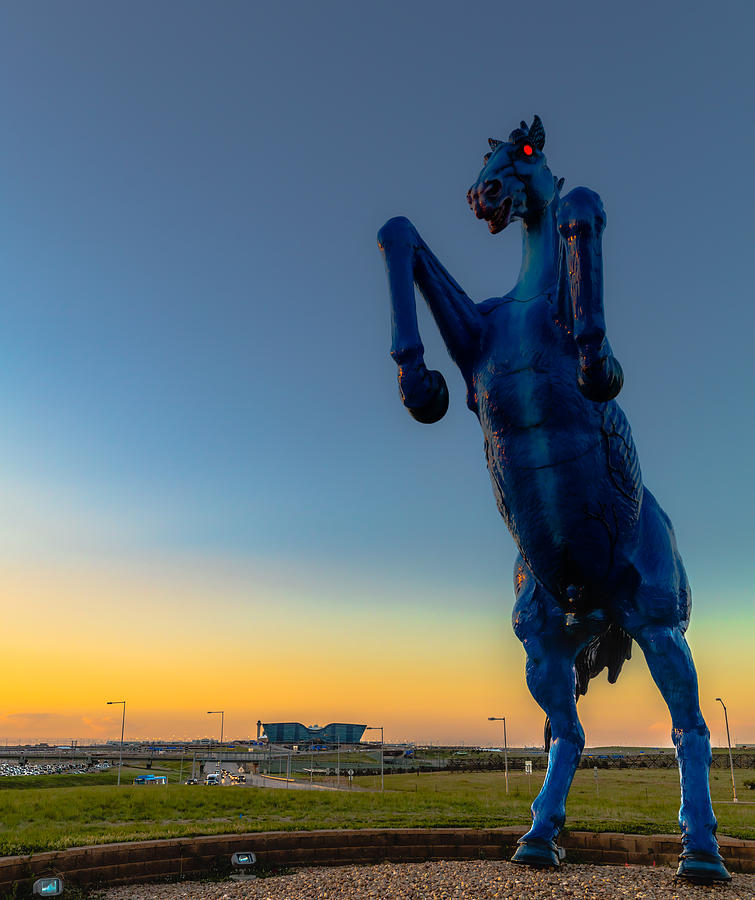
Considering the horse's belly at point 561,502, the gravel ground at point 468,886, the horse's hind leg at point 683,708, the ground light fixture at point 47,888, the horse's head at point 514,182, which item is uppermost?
the horse's head at point 514,182

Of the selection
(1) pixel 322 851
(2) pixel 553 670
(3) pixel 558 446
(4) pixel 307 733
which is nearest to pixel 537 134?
(3) pixel 558 446

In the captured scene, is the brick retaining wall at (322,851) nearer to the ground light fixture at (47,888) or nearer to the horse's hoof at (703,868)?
the ground light fixture at (47,888)

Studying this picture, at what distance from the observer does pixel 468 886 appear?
4.67 m

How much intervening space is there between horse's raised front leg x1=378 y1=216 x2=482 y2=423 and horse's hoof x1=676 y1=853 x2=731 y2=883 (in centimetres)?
332

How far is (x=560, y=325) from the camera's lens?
4.39m

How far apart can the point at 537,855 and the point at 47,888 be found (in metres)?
3.90

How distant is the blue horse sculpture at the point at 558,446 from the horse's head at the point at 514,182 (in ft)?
0.03

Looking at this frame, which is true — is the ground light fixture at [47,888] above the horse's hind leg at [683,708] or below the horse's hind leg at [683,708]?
below

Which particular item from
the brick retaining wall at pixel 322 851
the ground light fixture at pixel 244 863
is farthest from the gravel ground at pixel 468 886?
the ground light fixture at pixel 244 863

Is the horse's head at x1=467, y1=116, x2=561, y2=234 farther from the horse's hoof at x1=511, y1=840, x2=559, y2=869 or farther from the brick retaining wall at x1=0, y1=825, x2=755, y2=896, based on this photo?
the brick retaining wall at x1=0, y1=825, x2=755, y2=896

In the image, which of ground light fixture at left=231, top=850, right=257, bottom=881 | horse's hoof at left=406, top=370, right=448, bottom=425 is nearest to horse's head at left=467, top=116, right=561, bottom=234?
horse's hoof at left=406, top=370, right=448, bottom=425

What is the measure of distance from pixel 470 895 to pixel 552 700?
5.05 ft

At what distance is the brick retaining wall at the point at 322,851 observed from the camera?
629 cm

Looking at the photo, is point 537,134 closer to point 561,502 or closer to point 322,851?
point 561,502
